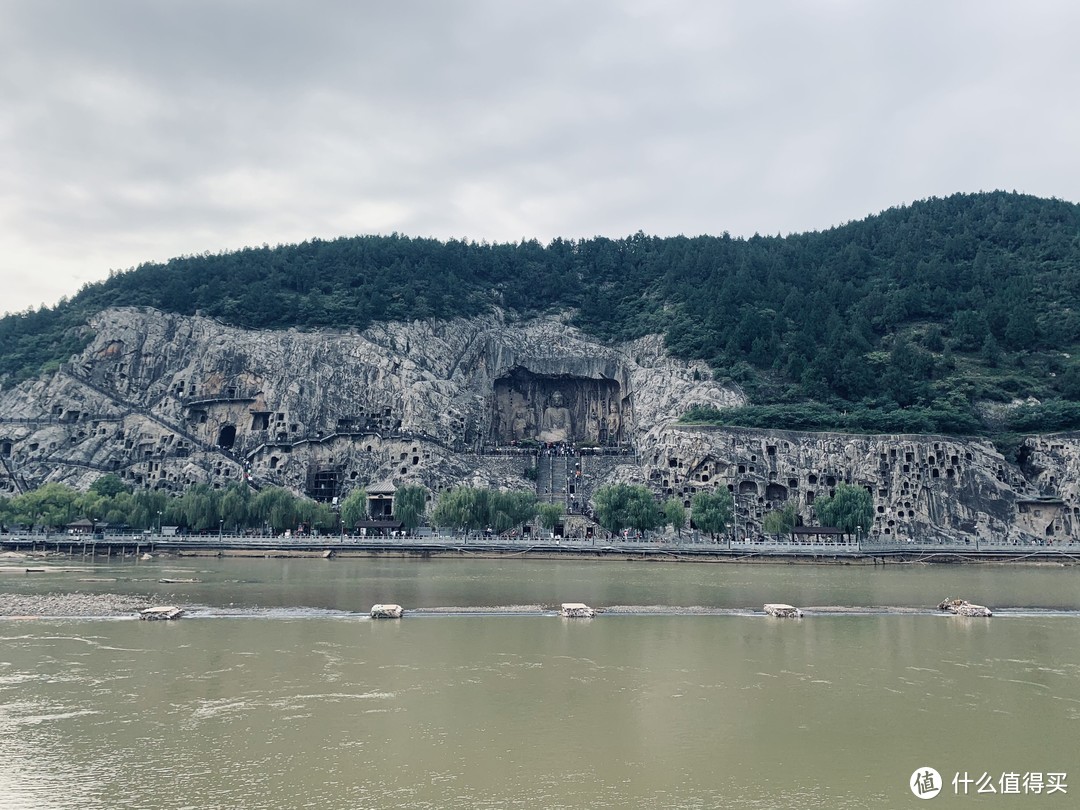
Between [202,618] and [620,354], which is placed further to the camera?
[620,354]

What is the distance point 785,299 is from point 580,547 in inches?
2128

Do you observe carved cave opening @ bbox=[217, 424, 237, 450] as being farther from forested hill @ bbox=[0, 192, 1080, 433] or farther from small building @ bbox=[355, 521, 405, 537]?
small building @ bbox=[355, 521, 405, 537]

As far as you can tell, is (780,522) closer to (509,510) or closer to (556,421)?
(509,510)

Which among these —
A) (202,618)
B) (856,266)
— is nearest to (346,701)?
(202,618)

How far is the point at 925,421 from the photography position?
82562mm

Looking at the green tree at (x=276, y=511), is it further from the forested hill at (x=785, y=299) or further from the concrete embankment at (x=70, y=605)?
the concrete embankment at (x=70, y=605)

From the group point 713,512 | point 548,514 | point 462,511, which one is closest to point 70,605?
point 462,511

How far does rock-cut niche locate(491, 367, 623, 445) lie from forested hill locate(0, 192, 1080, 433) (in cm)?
847

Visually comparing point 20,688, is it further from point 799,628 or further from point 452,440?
point 452,440

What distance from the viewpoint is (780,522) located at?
74438mm

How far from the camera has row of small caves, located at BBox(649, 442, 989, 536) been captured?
79.8 metres

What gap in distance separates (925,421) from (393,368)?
187 ft

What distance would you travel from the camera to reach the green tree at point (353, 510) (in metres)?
78.5

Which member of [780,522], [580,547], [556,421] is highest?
[556,421]
